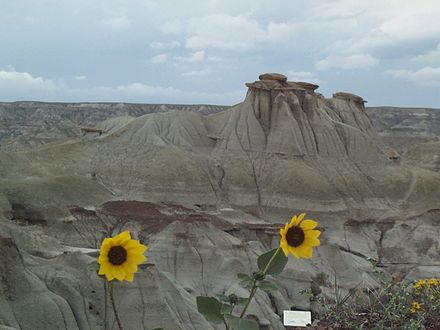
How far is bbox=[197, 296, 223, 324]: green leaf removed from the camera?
458 centimetres

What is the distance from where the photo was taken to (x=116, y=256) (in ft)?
14.2

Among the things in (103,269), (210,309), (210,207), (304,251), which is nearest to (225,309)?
(210,309)

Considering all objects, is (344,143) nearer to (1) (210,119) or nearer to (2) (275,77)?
(2) (275,77)

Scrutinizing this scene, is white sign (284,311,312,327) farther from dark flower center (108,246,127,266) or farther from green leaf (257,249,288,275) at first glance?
dark flower center (108,246,127,266)

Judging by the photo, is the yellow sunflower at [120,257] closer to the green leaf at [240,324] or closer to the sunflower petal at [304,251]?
the green leaf at [240,324]

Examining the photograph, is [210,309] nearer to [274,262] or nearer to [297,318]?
[274,262]

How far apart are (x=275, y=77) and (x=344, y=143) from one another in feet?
39.6

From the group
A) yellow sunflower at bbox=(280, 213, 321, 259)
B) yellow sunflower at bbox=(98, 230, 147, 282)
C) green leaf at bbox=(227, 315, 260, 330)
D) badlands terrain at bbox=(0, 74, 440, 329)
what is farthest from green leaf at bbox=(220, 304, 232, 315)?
badlands terrain at bbox=(0, 74, 440, 329)

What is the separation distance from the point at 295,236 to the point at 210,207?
54.3 m

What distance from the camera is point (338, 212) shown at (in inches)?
2404

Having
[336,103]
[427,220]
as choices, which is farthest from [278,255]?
[336,103]

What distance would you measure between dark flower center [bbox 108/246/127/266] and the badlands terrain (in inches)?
610

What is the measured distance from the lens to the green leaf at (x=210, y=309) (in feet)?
15.0

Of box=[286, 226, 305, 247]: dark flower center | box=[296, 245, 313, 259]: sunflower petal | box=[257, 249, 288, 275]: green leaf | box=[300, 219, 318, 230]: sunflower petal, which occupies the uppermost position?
box=[300, 219, 318, 230]: sunflower petal
